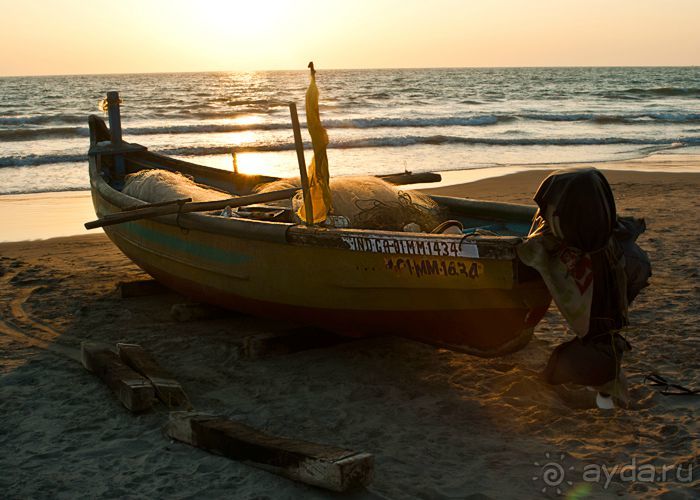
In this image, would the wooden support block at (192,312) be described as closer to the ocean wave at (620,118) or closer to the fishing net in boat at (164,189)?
the fishing net in boat at (164,189)

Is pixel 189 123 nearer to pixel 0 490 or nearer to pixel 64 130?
pixel 64 130

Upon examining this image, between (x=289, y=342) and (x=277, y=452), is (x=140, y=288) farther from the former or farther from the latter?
(x=277, y=452)

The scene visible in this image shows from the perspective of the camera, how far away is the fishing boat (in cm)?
488

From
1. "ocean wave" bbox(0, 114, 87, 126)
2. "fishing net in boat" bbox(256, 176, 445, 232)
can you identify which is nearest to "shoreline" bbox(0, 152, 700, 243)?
"fishing net in boat" bbox(256, 176, 445, 232)

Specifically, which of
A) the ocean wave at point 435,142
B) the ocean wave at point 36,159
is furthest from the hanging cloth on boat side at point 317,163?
the ocean wave at point 435,142

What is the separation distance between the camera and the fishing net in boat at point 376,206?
606 cm

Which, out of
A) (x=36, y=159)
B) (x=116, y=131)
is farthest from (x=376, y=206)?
(x=36, y=159)

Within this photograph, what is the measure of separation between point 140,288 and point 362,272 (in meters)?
3.25

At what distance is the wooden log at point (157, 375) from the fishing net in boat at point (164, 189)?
215 cm

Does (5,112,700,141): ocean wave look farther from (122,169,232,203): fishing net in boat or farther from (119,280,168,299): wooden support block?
(119,280,168,299): wooden support block

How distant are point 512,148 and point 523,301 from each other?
19216 millimetres

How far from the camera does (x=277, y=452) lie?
4.05m

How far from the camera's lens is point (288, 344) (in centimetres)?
604

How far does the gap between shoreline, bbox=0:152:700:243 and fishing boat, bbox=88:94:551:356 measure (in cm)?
410
